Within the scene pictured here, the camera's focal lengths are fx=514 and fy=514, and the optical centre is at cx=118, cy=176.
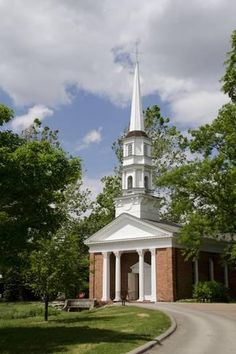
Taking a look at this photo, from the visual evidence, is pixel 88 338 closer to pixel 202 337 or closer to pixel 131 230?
pixel 202 337

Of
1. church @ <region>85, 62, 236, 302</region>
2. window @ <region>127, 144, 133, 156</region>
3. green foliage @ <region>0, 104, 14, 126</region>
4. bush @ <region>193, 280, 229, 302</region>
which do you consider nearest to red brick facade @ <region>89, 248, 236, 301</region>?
church @ <region>85, 62, 236, 302</region>

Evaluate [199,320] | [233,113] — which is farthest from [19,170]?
[233,113]

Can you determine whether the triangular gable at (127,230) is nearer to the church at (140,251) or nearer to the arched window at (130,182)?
the church at (140,251)

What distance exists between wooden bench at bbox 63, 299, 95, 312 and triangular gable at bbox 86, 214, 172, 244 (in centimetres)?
654

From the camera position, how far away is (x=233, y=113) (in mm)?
26188

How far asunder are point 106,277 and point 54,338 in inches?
1086

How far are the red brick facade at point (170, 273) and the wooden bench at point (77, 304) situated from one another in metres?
2.37

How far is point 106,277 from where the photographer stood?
1706 inches

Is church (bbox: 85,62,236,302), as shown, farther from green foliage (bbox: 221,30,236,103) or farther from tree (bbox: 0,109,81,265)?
tree (bbox: 0,109,81,265)

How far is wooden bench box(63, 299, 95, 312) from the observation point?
1496 inches

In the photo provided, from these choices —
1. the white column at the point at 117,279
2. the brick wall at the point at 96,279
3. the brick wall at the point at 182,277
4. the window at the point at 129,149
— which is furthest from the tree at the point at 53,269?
the window at the point at 129,149

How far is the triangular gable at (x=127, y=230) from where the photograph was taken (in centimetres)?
4138

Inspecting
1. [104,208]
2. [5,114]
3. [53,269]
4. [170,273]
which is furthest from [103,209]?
[5,114]

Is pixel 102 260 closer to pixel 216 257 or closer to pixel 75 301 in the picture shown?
pixel 75 301
